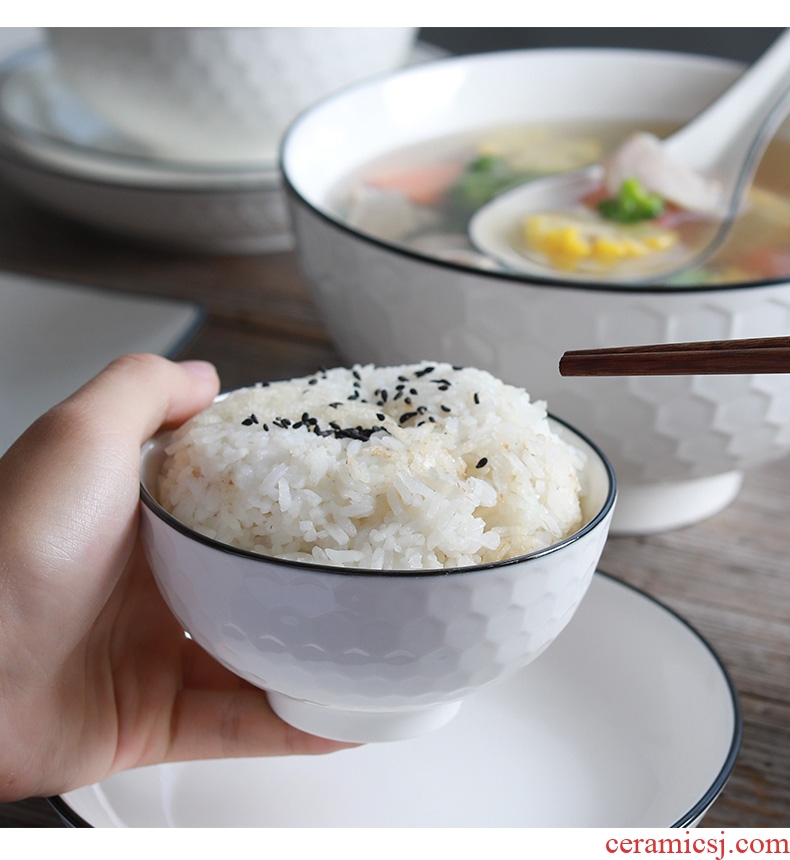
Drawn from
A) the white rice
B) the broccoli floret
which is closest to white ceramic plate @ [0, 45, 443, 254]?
the broccoli floret

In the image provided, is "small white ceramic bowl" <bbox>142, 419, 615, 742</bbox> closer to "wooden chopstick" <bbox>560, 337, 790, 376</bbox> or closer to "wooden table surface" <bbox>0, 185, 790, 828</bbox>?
"wooden chopstick" <bbox>560, 337, 790, 376</bbox>

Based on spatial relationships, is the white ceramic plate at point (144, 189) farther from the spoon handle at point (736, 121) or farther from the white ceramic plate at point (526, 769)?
the white ceramic plate at point (526, 769)

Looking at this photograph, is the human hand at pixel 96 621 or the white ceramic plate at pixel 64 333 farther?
the white ceramic plate at pixel 64 333

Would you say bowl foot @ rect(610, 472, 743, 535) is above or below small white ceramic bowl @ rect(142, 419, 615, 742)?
below

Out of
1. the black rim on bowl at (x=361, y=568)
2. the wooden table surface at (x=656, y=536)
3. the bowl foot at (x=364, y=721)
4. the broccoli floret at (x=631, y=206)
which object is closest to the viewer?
the black rim on bowl at (x=361, y=568)

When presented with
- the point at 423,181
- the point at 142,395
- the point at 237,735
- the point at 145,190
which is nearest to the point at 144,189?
the point at 145,190

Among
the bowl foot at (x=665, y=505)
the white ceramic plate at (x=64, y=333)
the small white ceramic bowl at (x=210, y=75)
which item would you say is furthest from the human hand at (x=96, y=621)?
the small white ceramic bowl at (x=210, y=75)

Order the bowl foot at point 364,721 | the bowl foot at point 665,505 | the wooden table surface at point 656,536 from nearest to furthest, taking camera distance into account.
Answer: the bowl foot at point 364,721 → the wooden table surface at point 656,536 → the bowl foot at point 665,505
